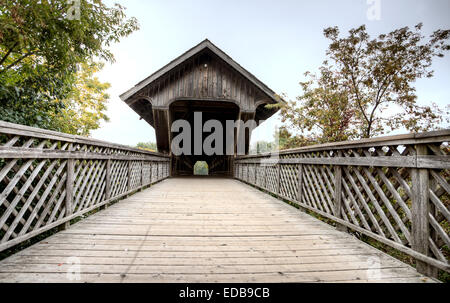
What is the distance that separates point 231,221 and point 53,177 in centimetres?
242

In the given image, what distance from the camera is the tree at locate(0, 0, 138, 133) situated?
9.95ft

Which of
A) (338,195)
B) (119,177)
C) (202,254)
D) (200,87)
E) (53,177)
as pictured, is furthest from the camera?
(200,87)

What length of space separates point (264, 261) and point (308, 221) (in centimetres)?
171

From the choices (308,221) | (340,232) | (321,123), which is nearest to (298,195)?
(308,221)

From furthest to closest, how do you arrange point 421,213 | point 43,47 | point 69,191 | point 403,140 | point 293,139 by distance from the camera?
point 293,139
point 43,47
point 69,191
point 403,140
point 421,213

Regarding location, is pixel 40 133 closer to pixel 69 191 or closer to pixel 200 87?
pixel 69 191

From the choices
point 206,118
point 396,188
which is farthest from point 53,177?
point 206,118

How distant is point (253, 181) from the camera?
7.47 metres

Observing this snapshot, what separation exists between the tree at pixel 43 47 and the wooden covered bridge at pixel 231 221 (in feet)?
3.96

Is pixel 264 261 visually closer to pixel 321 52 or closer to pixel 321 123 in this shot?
pixel 321 123

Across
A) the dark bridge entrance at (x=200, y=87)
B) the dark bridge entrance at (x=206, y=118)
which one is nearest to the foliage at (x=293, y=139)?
the dark bridge entrance at (x=200, y=87)

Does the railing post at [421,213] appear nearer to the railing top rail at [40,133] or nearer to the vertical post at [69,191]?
the railing top rail at [40,133]

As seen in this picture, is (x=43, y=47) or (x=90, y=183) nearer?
(x=90, y=183)

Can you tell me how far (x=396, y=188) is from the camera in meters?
2.07
